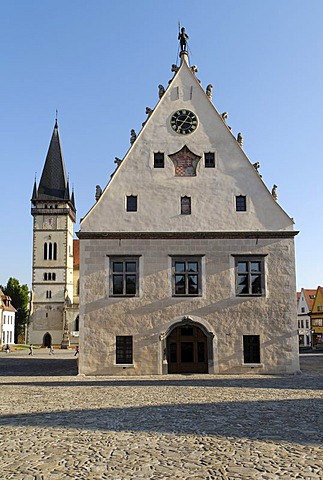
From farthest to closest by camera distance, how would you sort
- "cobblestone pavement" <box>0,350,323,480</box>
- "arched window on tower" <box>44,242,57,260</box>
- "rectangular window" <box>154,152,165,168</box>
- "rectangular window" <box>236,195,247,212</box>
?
"arched window on tower" <box>44,242,57,260</box> < "rectangular window" <box>154,152,165,168</box> < "rectangular window" <box>236,195,247,212</box> < "cobblestone pavement" <box>0,350,323,480</box>

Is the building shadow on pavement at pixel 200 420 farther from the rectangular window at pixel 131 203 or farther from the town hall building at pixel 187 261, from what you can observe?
the rectangular window at pixel 131 203

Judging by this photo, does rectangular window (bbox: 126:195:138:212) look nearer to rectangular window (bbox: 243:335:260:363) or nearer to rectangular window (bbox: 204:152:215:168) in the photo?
rectangular window (bbox: 204:152:215:168)

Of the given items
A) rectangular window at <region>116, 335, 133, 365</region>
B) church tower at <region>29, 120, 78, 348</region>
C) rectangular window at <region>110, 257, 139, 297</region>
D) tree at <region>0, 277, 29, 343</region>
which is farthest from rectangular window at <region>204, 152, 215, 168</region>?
tree at <region>0, 277, 29, 343</region>

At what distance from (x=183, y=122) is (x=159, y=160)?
7.74 feet

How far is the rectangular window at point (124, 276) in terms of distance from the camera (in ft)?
79.0

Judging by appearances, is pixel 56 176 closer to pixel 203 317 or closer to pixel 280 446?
→ pixel 203 317

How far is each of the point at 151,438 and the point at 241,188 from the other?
17.3 m

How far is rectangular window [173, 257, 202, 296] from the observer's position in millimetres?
24203

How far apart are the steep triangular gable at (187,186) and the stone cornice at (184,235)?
25 centimetres

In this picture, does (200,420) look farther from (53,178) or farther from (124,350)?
(53,178)

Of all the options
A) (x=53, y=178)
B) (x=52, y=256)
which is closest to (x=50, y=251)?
(x=52, y=256)

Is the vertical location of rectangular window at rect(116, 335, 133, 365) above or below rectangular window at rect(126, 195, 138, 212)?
below

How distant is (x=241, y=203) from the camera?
25.1 m

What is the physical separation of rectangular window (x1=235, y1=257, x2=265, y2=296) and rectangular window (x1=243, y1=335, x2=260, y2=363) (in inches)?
81.1
